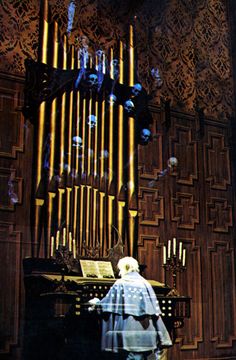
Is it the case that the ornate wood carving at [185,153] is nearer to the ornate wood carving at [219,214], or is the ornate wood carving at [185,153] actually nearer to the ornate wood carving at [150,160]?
the ornate wood carving at [150,160]

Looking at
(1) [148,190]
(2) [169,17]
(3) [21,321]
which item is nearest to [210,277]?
(1) [148,190]

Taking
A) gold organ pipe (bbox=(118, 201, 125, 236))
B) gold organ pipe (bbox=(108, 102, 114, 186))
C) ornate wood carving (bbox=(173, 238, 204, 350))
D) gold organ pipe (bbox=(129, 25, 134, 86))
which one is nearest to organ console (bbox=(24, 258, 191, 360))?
gold organ pipe (bbox=(118, 201, 125, 236))

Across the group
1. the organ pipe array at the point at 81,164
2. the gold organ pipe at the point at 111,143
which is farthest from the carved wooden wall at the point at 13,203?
the gold organ pipe at the point at 111,143

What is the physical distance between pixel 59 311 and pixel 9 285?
420mm

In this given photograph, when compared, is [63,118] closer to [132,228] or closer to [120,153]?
[120,153]

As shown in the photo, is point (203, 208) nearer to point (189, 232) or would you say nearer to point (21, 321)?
point (189, 232)

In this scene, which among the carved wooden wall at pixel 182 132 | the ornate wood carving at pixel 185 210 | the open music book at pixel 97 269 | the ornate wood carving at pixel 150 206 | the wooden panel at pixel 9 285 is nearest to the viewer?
the wooden panel at pixel 9 285

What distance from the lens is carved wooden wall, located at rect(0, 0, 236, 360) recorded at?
5137 millimetres

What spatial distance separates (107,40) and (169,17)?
65 centimetres

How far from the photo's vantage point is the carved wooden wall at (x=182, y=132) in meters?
5.14

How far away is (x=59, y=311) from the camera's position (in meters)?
4.37

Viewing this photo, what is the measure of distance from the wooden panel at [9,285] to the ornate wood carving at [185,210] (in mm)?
1782

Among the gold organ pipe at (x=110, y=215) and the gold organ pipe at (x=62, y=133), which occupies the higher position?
the gold organ pipe at (x=62, y=133)

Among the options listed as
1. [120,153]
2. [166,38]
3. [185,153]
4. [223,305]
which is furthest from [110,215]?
[166,38]
